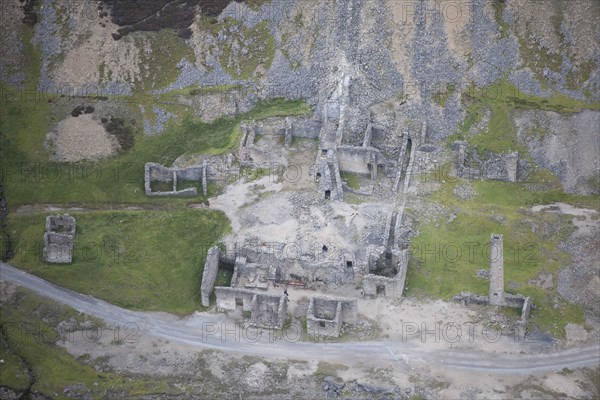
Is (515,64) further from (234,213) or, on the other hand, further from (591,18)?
(234,213)

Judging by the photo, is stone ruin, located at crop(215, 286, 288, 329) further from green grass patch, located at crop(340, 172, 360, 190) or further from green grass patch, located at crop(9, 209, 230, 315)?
green grass patch, located at crop(340, 172, 360, 190)

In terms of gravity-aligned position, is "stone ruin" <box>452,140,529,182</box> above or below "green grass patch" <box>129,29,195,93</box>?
below

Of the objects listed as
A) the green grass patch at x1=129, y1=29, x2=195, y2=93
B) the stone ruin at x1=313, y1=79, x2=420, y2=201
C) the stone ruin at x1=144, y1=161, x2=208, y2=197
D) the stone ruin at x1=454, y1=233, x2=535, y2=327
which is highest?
the green grass patch at x1=129, y1=29, x2=195, y2=93

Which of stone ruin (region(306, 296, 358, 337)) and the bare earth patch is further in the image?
the bare earth patch

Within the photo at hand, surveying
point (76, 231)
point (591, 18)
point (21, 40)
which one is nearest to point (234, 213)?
Answer: point (76, 231)

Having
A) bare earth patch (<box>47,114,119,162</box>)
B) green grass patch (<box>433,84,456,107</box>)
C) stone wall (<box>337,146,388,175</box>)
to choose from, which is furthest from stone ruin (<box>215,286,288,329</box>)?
green grass patch (<box>433,84,456,107</box>)

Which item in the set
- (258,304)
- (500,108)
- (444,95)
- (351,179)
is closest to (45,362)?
(258,304)
